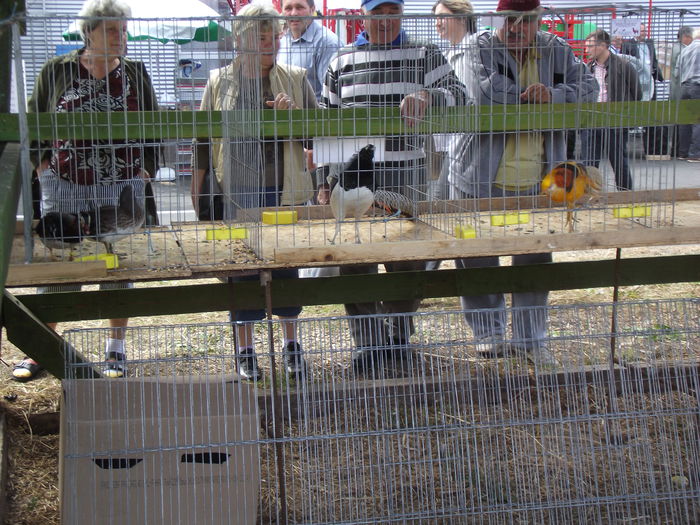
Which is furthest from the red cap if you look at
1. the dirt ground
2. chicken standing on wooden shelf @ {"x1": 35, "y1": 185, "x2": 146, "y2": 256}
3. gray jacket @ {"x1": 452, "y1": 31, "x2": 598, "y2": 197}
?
the dirt ground

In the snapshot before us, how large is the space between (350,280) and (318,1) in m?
6.72

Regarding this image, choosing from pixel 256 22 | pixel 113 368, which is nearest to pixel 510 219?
pixel 256 22

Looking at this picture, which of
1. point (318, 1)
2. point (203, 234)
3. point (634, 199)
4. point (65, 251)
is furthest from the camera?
point (318, 1)

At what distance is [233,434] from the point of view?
3068 millimetres

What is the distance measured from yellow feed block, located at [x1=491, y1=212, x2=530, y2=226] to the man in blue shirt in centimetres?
123

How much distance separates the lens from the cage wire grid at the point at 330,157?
3133 millimetres

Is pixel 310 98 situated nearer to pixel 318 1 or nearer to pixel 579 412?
pixel 579 412

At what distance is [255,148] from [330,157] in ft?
1.17

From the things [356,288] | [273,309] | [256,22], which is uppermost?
[256,22]

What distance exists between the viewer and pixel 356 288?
3.73 m

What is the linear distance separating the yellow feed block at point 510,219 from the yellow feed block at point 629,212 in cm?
39

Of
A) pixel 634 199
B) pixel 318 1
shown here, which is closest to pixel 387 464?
pixel 634 199

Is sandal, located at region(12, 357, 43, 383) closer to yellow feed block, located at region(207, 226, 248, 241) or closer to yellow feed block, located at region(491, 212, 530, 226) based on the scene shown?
yellow feed block, located at region(207, 226, 248, 241)

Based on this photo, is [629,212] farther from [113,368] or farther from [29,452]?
[29,452]
